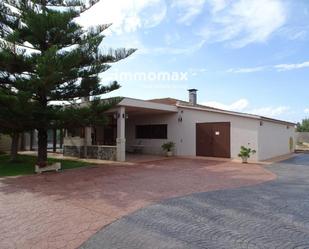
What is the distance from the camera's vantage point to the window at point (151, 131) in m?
19.0

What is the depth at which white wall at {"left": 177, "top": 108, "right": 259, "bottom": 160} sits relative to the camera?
Answer: 49.6 ft

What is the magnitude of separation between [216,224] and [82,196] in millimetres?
3477

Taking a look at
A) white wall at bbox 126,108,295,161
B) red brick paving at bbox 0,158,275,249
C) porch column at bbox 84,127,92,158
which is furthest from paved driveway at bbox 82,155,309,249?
porch column at bbox 84,127,92,158

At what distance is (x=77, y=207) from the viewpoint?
6098 mm

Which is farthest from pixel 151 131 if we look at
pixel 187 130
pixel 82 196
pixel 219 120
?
pixel 82 196

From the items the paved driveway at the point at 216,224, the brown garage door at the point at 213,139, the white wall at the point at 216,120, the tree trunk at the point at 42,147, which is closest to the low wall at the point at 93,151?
the tree trunk at the point at 42,147

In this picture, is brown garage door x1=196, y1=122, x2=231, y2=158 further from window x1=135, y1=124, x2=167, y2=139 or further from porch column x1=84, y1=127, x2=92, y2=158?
porch column x1=84, y1=127, x2=92, y2=158

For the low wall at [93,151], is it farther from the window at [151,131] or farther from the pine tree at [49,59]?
the window at [151,131]

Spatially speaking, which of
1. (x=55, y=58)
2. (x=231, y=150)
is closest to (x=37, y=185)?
(x=55, y=58)

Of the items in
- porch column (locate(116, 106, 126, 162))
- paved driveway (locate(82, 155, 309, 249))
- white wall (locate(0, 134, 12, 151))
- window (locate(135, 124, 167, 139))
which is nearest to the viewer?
paved driveway (locate(82, 155, 309, 249))

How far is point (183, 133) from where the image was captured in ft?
58.6

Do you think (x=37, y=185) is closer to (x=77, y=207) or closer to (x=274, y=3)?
(x=77, y=207)

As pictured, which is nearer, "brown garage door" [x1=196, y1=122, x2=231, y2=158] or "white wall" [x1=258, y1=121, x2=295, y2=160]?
"white wall" [x1=258, y1=121, x2=295, y2=160]

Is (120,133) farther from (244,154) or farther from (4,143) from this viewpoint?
(4,143)
